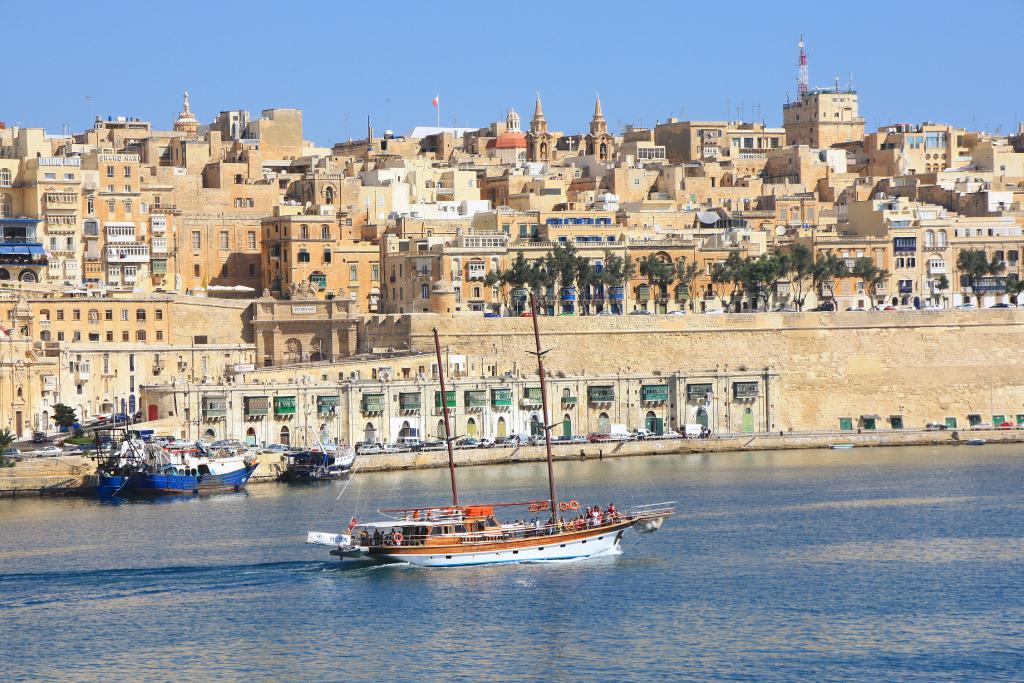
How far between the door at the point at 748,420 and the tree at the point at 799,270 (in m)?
9.51

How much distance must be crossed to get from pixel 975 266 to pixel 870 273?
3.91 meters

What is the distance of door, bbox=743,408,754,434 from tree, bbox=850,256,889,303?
11.3m

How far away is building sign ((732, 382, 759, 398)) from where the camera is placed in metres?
68.2

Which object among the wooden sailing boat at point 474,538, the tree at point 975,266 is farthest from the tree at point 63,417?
the tree at point 975,266

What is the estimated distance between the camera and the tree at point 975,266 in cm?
7888

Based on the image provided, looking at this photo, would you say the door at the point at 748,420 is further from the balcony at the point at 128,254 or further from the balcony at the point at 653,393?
the balcony at the point at 128,254

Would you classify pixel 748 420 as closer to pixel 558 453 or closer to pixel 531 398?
pixel 531 398

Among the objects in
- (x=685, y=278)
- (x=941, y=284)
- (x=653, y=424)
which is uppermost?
(x=685, y=278)

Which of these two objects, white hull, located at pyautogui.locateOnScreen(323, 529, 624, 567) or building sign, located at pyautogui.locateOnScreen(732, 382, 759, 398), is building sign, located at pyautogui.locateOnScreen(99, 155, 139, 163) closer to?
building sign, located at pyautogui.locateOnScreen(732, 382, 759, 398)

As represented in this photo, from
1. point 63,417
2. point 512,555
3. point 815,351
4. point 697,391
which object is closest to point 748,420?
point 697,391

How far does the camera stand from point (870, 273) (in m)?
77.8

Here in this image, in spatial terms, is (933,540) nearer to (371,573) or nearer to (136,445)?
(371,573)

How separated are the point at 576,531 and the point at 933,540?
26.2 feet

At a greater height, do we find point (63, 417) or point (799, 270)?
point (799, 270)
